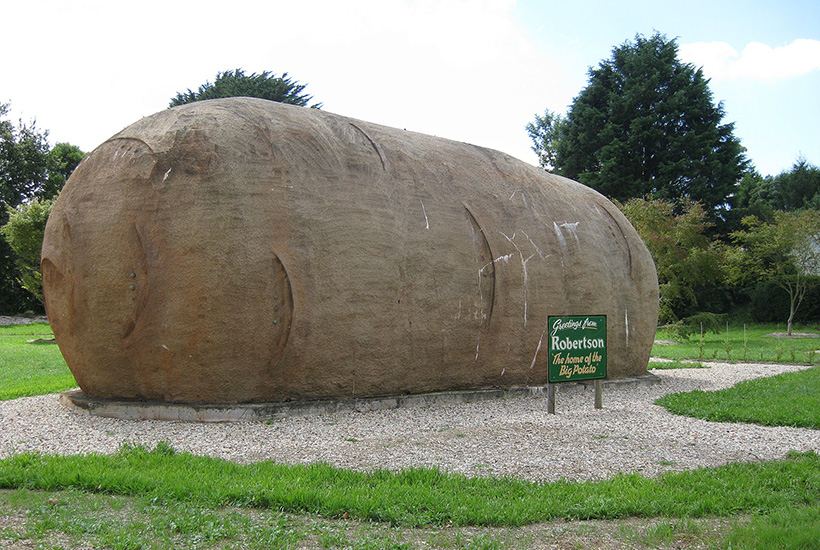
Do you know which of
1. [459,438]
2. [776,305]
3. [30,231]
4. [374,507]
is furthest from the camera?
[776,305]

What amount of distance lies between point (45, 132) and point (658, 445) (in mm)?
35280

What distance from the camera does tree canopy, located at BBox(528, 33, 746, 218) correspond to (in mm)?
28250

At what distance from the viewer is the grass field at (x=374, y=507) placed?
3574 mm

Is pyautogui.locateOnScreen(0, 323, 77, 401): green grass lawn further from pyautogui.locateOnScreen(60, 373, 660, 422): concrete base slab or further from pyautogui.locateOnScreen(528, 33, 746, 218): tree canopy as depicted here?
pyautogui.locateOnScreen(528, 33, 746, 218): tree canopy

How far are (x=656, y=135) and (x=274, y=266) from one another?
2542cm

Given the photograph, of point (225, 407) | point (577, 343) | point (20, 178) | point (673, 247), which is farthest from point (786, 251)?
point (20, 178)

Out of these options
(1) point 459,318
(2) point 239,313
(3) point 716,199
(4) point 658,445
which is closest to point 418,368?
(1) point 459,318

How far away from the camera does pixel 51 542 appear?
3430 millimetres

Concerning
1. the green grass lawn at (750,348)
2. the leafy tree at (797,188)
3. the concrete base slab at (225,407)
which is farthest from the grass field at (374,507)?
the leafy tree at (797,188)

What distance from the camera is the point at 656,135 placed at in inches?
1117

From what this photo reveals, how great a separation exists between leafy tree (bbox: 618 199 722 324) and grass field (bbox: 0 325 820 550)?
58.5 feet

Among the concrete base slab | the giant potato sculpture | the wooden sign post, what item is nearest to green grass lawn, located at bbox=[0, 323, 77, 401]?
the concrete base slab

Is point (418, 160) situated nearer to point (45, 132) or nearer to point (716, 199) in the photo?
point (716, 199)

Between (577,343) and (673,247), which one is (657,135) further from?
(577,343)
